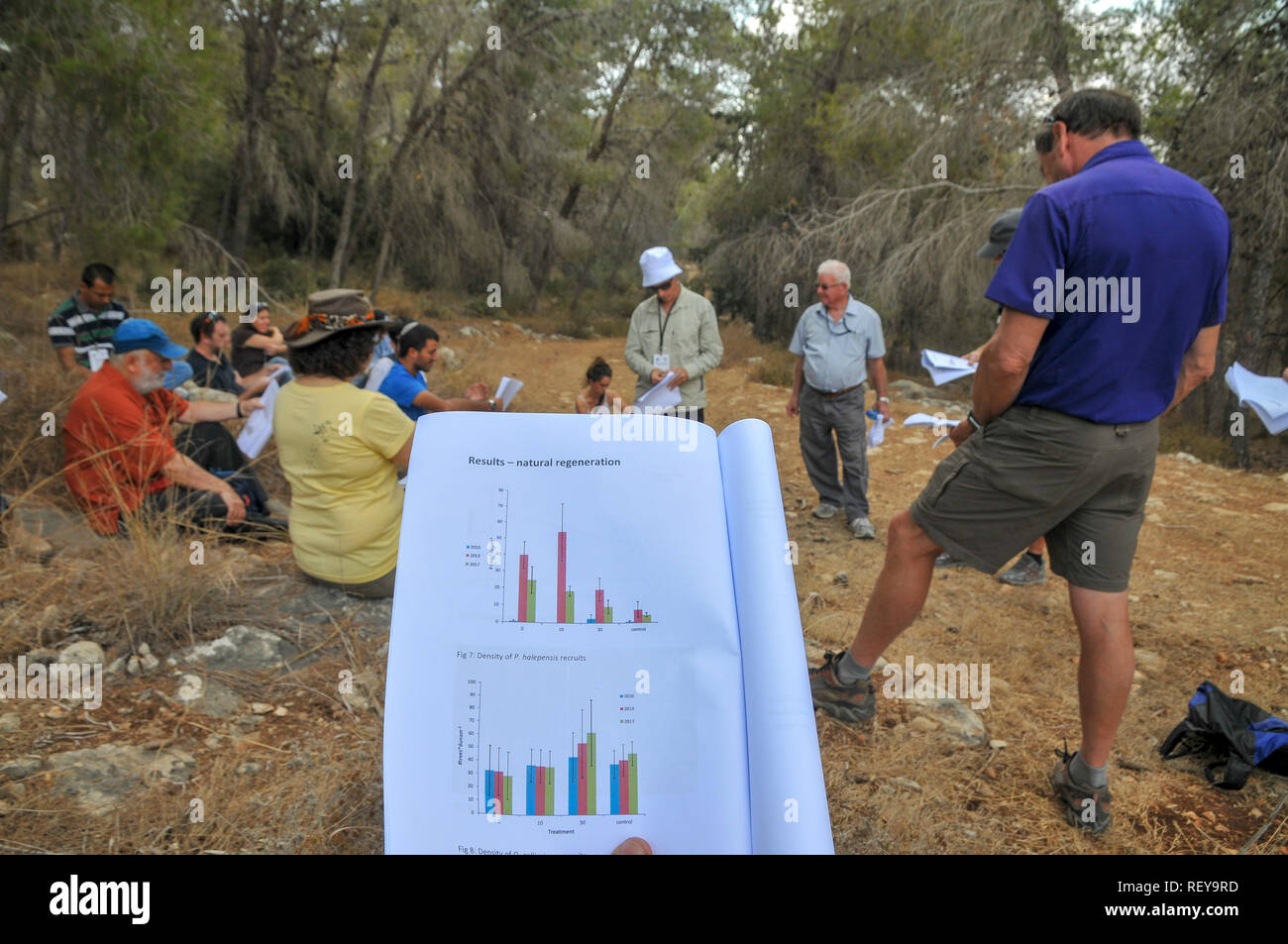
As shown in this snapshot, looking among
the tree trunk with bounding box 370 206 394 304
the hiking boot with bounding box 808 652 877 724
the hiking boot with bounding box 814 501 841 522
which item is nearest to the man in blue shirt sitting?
the hiking boot with bounding box 808 652 877 724

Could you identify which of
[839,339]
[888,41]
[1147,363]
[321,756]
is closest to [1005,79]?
[888,41]

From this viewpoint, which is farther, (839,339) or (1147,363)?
(839,339)

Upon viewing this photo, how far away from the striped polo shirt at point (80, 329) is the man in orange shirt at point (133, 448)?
7.85 feet

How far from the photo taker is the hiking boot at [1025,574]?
4832 millimetres

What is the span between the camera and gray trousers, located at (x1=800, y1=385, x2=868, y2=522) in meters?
5.74

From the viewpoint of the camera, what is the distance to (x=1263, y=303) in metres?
9.59

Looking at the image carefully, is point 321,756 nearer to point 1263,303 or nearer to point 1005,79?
point 1263,303

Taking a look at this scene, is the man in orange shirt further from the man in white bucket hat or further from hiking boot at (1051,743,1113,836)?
hiking boot at (1051,743,1113,836)

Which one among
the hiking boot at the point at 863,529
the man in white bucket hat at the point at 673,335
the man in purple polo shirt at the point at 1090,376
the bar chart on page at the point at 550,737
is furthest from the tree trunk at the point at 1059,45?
the bar chart on page at the point at 550,737

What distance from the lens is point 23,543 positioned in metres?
3.97

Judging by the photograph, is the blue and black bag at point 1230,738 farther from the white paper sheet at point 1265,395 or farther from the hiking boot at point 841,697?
the white paper sheet at point 1265,395

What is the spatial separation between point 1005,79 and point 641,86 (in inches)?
523

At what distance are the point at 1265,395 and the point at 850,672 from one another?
2642mm

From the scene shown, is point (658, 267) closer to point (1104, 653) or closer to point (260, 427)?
point (260, 427)
